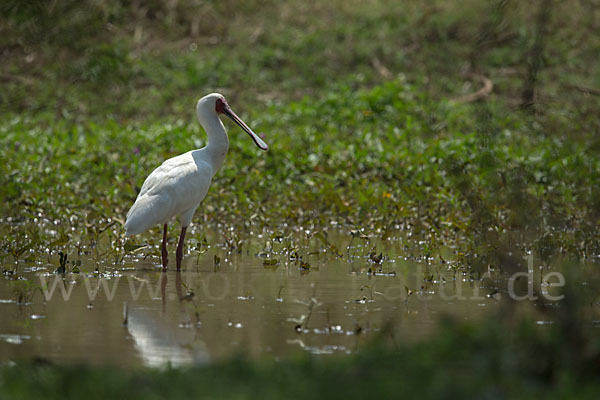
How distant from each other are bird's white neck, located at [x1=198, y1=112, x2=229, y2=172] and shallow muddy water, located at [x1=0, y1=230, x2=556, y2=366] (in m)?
0.99

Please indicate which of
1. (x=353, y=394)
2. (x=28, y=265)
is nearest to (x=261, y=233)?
(x=28, y=265)

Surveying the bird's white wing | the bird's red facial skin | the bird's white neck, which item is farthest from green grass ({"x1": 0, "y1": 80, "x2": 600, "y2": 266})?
the bird's red facial skin

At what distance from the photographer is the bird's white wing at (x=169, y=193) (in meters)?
8.09

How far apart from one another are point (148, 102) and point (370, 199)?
697 centimetres

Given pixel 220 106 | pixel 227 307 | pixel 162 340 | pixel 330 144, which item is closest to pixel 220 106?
pixel 220 106

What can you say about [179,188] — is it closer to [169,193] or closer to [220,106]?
[169,193]

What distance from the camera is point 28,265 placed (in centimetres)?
776

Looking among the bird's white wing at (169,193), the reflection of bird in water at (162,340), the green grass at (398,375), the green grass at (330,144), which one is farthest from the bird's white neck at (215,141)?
the green grass at (398,375)

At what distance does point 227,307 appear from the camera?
6.39 metres

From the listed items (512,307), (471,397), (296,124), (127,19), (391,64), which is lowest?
(471,397)

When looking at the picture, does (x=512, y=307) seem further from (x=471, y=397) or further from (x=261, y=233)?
(x=261, y=233)

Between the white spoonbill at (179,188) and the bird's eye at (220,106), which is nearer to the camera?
the white spoonbill at (179,188)

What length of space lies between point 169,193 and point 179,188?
0.11m

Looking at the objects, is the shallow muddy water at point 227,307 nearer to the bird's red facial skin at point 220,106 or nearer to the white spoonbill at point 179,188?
the white spoonbill at point 179,188
